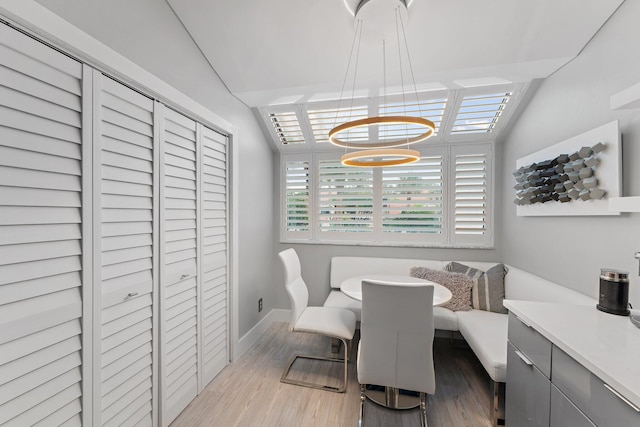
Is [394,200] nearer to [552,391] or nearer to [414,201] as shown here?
[414,201]

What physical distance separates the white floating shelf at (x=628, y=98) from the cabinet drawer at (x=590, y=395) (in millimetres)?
990

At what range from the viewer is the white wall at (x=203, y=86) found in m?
1.25

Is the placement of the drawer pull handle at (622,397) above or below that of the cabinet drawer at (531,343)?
above

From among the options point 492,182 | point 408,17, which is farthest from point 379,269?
point 408,17

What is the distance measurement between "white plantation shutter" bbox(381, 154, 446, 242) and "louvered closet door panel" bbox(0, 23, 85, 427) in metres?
2.63

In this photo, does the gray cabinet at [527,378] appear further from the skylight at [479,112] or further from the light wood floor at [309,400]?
the skylight at [479,112]

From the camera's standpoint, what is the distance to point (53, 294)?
3.54ft

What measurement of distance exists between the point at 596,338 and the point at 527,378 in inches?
15.0

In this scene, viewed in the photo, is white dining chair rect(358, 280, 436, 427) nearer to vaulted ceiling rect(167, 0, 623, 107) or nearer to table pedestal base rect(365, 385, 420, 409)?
table pedestal base rect(365, 385, 420, 409)

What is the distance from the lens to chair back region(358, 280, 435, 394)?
1470 millimetres

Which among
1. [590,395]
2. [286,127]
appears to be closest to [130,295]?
[590,395]

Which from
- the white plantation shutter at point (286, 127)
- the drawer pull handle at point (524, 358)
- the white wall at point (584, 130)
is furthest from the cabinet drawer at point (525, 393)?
the white plantation shutter at point (286, 127)

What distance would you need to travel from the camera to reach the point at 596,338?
1.01 m

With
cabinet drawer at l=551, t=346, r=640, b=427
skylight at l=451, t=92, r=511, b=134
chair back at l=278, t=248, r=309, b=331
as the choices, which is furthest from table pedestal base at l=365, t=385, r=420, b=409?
skylight at l=451, t=92, r=511, b=134
